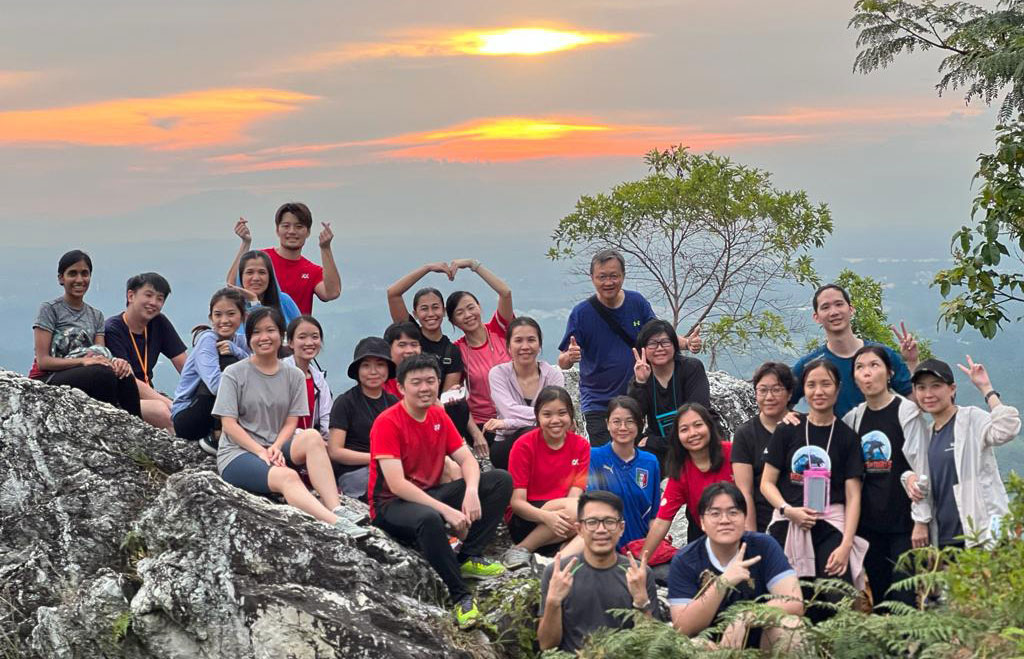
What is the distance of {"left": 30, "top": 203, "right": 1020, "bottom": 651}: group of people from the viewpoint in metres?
7.88

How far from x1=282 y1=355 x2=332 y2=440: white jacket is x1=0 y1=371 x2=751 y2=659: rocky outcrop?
43.7 inches

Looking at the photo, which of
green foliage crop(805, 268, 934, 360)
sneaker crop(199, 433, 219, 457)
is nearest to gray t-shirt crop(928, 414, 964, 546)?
sneaker crop(199, 433, 219, 457)

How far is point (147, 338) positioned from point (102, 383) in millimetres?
602

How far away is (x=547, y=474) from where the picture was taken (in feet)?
31.3

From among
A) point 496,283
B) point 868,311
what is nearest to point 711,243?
point 868,311

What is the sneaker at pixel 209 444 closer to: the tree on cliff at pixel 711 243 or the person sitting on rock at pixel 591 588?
the person sitting on rock at pixel 591 588

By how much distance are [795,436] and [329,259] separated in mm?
5238

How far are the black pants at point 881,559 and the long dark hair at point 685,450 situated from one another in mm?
1185

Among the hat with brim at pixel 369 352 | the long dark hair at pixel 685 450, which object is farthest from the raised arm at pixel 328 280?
the long dark hair at pixel 685 450

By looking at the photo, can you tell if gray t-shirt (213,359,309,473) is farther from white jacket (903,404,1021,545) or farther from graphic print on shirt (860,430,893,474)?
white jacket (903,404,1021,545)

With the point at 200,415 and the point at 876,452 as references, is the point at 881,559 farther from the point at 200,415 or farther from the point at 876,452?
the point at 200,415

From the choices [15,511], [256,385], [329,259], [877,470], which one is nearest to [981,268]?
[877,470]

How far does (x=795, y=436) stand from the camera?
867cm

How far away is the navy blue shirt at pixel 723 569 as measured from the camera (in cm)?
778
